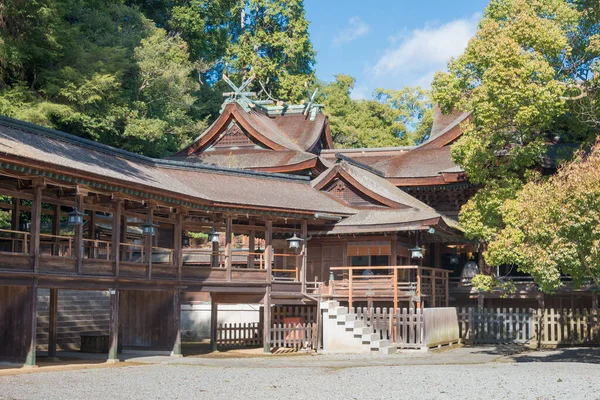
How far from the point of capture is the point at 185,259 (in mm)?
35406

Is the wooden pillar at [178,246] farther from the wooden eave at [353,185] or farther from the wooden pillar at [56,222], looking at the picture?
the wooden eave at [353,185]

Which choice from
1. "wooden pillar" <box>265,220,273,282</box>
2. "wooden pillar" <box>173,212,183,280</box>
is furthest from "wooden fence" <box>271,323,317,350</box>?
"wooden pillar" <box>173,212,183,280</box>

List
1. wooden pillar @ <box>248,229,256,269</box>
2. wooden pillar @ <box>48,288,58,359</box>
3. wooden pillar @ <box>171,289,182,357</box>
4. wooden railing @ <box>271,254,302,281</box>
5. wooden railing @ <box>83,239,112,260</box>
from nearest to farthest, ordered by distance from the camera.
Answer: wooden pillar @ <box>48,288,58,359</box> → wooden railing @ <box>83,239,112,260</box> → wooden pillar @ <box>171,289,182,357</box> → wooden pillar @ <box>248,229,256,269</box> → wooden railing @ <box>271,254,302,281</box>

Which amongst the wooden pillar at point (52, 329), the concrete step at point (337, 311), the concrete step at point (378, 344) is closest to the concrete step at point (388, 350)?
the concrete step at point (378, 344)

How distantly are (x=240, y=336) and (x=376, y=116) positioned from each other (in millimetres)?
34115

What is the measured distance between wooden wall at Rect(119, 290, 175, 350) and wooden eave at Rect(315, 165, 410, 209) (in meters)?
9.39

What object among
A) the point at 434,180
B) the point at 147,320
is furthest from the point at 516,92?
the point at 147,320

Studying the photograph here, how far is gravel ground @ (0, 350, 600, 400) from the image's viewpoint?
51.9 feet

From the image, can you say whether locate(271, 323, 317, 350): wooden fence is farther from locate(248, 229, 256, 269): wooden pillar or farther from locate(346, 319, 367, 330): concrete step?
locate(248, 229, 256, 269): wooden pillar

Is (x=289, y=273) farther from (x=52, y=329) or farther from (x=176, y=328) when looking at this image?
(x=52, y=329)

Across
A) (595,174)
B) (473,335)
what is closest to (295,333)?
(473,335)

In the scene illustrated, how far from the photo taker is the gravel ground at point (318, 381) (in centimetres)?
1583

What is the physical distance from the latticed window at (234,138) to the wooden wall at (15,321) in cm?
2159

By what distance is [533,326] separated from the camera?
30750 mm
